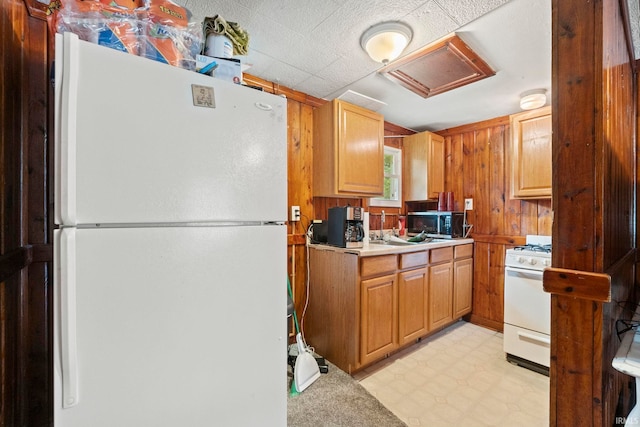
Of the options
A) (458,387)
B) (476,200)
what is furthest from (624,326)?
(476,200)

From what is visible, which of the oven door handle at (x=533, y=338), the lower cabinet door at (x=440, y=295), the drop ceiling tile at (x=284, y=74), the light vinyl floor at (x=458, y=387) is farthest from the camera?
the lower cabinet door at (x=440, y=295)

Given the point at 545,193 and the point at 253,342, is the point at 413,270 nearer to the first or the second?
the point at 545,193

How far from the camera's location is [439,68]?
1985 millimetres

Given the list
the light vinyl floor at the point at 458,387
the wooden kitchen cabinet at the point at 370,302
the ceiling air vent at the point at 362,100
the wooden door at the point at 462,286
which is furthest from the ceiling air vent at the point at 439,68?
the light vinyl floor at the point at 458,387

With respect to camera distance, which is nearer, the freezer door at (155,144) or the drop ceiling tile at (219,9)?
the freezer door at (155,144)

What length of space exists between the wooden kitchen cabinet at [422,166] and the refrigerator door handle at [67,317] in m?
3.13

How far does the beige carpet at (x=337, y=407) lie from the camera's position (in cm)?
160

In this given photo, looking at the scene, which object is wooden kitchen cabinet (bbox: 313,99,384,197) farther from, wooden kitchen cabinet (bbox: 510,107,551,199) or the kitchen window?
wooden kitchen cabinet (bbox: 510,107,551,199)

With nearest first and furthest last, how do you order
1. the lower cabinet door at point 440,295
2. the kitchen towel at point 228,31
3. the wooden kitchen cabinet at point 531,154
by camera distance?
the kitchen towel at point 228,31, the wooden kitchen cabinet at point 531,154, the lower cabinet door at point 440,295

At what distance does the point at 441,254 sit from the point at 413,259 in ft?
1.58

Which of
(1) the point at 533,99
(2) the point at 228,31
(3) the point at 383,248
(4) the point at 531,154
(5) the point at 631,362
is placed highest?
(1) the point at 533,99

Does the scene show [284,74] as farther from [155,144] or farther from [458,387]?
[458,387]

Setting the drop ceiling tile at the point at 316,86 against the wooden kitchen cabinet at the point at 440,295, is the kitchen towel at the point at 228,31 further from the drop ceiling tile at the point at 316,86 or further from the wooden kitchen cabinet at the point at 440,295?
the wooden kitchen cabinet at the point at 440,295

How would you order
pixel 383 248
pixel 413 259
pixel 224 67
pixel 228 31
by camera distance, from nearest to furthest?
1. pixel 224 67
2. pixel 228 31
3. pixel 383 248
4. pixel 413 259
